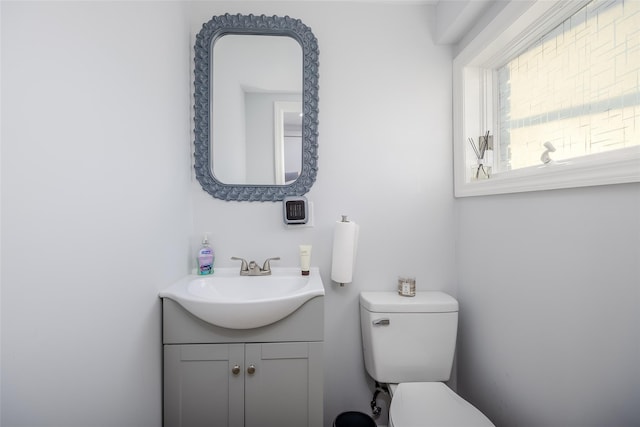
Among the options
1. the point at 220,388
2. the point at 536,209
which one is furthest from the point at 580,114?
the point at 220,388

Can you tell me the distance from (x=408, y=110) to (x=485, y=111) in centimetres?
38

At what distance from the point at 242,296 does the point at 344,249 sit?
53 centimetres

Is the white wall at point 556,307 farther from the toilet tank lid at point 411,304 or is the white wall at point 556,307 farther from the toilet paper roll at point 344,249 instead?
the toilet paper roll at point 344,249

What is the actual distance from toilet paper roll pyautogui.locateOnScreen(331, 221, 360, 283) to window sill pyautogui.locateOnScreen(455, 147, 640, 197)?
0.63m

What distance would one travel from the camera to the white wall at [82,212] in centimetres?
59

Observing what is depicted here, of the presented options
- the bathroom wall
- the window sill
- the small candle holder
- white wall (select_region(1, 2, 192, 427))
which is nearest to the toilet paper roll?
the bathroom wall

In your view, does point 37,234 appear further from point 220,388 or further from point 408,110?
point 408,110

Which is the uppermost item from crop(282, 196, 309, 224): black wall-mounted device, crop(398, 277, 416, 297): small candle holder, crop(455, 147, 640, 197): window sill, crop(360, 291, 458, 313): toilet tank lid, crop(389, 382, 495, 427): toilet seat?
crop(455, 147, 640, 197): window sill

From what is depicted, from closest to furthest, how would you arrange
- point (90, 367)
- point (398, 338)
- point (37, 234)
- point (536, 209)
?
point (37, 234) < point (90, 367) < point (536, 209) < point (398, 338)

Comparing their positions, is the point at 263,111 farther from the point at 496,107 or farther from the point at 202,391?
the point at 202,391

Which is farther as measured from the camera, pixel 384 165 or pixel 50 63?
pixel 384 165

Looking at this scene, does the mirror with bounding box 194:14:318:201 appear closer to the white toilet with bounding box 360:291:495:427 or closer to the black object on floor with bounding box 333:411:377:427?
the white toilet with bounding box 360:291:495:427

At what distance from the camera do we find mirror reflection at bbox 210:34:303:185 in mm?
1474

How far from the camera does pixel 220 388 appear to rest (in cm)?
110
